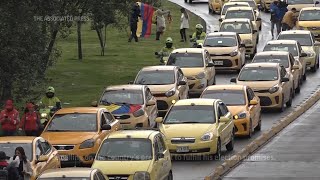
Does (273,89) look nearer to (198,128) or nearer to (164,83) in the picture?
(164,83)

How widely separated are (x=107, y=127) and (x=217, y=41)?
781 inches

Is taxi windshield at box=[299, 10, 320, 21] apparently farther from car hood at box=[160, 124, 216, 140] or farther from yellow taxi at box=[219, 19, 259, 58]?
car hood at box=[160, 124, 216, 140]

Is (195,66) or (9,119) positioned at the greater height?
(9,119)

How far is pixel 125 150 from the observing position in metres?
26.6

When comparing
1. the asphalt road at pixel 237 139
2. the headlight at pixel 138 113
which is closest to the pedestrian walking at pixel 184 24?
the asphalt road at pixel 237 139

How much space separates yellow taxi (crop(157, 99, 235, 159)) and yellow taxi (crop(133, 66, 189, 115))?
5929 millimetres

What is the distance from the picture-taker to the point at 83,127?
30891mm

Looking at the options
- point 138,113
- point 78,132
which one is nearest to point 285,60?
point 138,113

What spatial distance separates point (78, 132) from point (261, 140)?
650 centimetres

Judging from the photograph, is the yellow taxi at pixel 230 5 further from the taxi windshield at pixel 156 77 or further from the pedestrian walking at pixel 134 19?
the taxi windshield at pixel 156 77

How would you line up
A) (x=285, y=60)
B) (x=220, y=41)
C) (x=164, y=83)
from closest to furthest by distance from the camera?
(x=164, y=83)
(x=285, y=60)
(x=220, y=41)

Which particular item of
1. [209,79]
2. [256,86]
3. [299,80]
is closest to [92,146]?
[256,86]

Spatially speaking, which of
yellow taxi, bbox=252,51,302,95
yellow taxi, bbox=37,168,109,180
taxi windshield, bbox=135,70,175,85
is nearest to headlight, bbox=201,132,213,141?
yellow taxi, bbox=37,168,109,180

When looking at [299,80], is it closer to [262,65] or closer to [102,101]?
[262,65]
